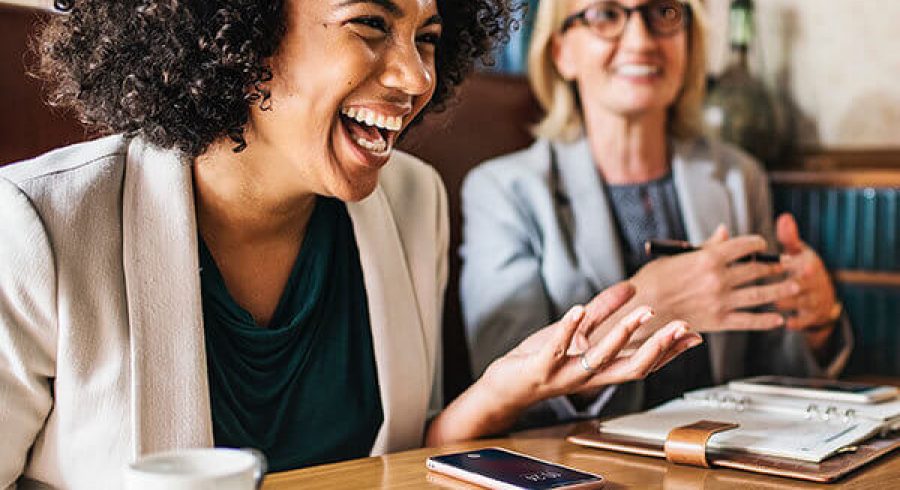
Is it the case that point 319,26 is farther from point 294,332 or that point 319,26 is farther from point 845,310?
point 845,310

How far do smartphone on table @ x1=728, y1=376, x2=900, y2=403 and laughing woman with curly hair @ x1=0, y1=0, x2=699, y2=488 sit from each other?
358mm

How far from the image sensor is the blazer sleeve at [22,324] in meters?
1.26

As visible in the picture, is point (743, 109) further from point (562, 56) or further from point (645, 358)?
point (645, 358)

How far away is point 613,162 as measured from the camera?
231 centimetres

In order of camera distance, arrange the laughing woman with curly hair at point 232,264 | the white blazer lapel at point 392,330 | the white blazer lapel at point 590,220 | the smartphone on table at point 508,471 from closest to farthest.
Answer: the smartphone on table at point 508,471 → the laughing woman with curly hair at point 232,264 → the white blazer lapel at point 392,330 → the white blazer lapel at point 590,220

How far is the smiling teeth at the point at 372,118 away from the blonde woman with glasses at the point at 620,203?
0.64 meters

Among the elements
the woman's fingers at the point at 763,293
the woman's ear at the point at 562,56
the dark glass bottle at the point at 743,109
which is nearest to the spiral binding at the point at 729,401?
the woman's fingers at the point at 763,293

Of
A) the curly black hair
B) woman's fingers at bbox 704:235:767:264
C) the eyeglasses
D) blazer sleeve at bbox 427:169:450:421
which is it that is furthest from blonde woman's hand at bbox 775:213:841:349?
the curly black hair

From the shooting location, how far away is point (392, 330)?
1.61 metres

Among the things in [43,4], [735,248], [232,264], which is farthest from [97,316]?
[735,248]

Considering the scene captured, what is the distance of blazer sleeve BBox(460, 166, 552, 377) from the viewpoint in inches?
79.4

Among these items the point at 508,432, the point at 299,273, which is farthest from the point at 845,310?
the point at 299,273

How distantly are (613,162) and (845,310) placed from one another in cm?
72

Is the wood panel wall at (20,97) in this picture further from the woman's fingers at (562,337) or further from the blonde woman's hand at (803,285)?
the blonde woman's hand at (803,285)
